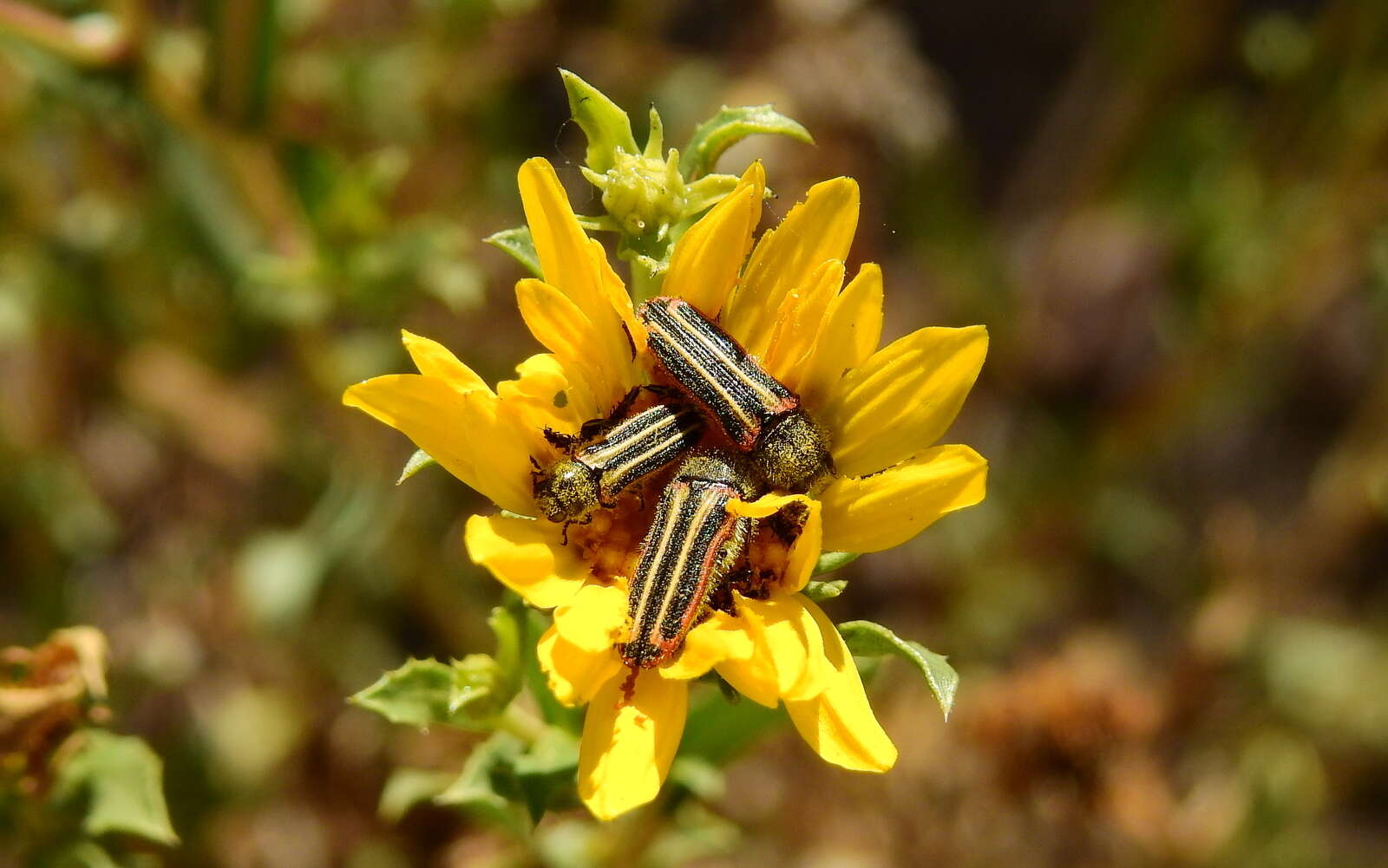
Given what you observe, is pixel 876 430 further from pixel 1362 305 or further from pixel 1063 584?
pixel 1362 305

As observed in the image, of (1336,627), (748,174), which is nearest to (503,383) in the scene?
(748,174)

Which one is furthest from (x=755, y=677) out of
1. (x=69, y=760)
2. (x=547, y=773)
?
(x=69, y=760)

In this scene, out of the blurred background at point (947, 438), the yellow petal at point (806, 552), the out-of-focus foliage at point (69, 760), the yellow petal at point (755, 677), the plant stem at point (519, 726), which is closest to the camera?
the yellow petal at point (755, 677)

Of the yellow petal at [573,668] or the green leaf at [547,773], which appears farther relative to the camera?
the green leaf at [547,773]

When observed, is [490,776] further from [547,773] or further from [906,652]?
[906,652]

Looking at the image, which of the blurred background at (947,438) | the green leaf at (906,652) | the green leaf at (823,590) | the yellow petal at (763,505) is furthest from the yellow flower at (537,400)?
the blurred background at (947,438)

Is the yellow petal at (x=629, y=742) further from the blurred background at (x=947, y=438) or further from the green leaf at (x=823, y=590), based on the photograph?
the blurred background at (x=947, y=438)
